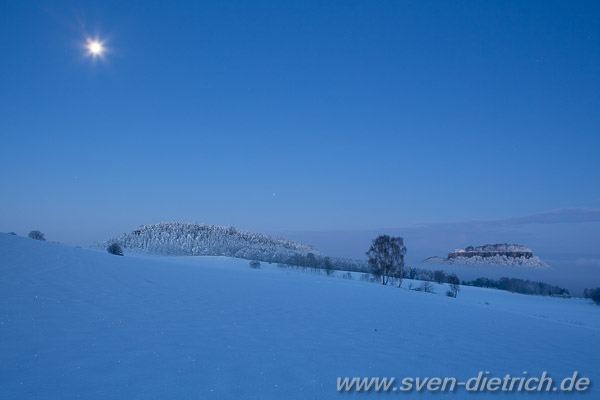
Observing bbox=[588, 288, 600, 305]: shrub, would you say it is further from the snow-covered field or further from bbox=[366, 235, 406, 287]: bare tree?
the snow-covered field

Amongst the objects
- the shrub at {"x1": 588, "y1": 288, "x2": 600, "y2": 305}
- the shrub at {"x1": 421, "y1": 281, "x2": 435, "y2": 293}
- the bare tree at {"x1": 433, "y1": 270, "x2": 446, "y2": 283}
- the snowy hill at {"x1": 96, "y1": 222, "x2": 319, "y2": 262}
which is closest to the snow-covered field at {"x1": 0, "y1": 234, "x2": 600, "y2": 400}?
the shrub at {"x1": 421, "y1": 281, "x2": 435, "y2": 293}

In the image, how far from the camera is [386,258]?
44.6m

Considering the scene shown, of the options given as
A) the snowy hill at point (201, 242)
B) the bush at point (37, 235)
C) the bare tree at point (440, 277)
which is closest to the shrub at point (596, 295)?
the bare tree at point (440, 277)

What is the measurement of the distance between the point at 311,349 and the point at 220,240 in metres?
125

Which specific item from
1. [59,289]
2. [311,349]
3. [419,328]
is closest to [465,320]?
[419,328]

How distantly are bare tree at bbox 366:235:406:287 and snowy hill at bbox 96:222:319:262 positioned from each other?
48818 millimetres

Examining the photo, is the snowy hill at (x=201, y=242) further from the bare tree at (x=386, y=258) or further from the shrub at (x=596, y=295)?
the shrub at (x=596, y=295)

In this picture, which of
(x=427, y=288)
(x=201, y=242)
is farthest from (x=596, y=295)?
(x=201, y=242)

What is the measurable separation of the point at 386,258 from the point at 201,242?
86.7 m

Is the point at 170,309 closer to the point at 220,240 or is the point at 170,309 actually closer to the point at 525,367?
the point at 525,367

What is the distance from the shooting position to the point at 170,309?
8781mm

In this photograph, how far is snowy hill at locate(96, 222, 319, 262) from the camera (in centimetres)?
10267

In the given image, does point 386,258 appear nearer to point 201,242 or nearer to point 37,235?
point 37,235

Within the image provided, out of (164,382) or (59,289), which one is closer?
(164,382)
